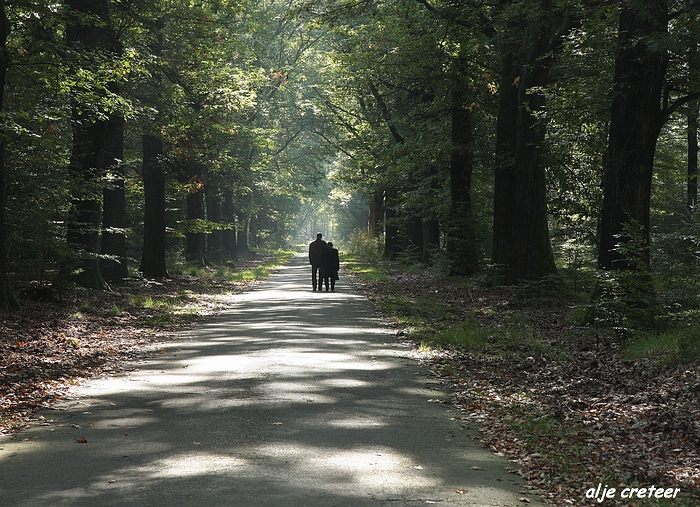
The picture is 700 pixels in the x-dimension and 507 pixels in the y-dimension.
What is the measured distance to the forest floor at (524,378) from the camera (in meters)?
5.68

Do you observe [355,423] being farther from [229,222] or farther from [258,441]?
[229,222]

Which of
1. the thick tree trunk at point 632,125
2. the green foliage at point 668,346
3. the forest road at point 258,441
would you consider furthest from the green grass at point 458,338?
the green foliage at point 668,346

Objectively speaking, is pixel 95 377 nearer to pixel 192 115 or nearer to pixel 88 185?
pixel 88 185

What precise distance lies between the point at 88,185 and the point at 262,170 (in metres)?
26.4

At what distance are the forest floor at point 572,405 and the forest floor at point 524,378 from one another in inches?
0.6

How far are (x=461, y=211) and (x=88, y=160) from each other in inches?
495

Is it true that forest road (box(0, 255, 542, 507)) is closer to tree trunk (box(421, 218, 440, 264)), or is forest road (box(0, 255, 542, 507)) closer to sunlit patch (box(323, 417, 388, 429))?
sunlit patch (box(323, 417, 388, 429))

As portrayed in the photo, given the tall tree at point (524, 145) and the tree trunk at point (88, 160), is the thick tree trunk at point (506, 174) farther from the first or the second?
the tree trunk at point (88, 160)

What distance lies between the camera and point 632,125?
12.3 m

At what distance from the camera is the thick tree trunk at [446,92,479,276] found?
80.2ft

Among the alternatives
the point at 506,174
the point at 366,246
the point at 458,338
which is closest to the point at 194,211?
the point at 506,174

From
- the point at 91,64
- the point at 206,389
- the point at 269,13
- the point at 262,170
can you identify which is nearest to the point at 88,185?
the point at 91,64

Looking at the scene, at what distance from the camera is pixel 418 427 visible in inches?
268

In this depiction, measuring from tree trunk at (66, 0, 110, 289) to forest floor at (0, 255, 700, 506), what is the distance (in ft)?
3.60
